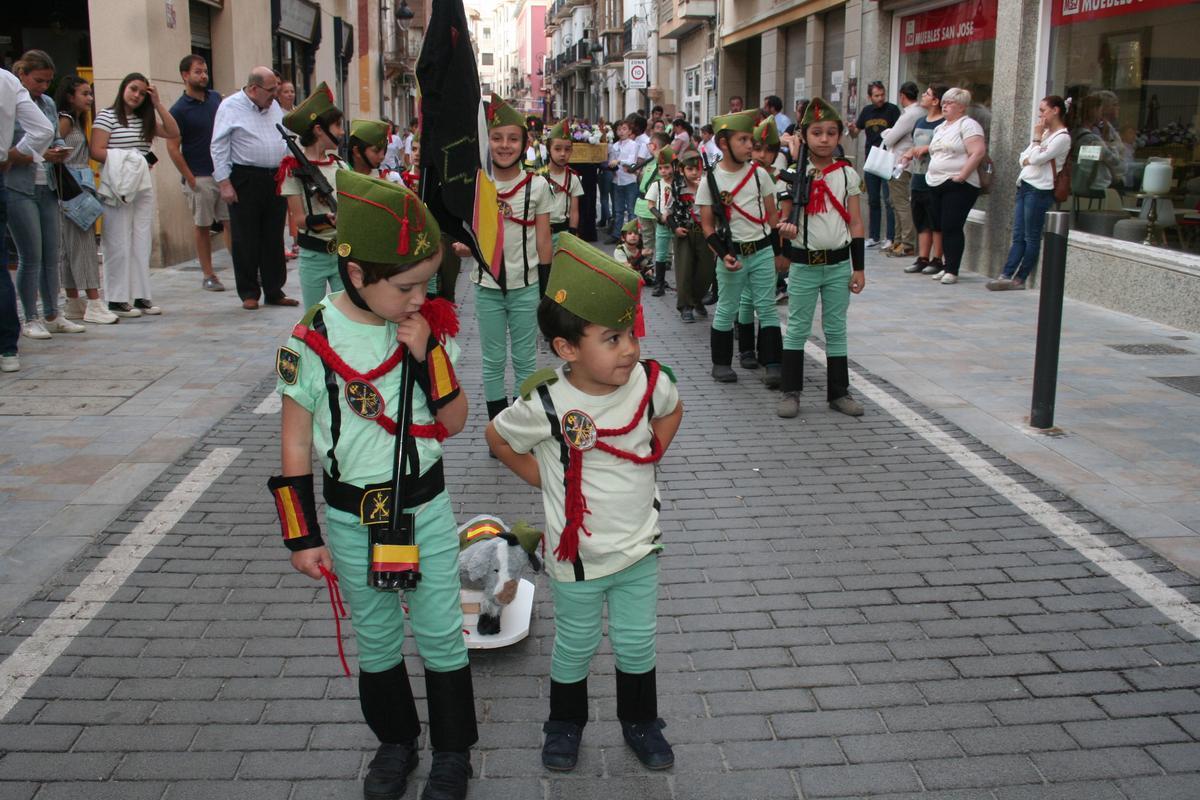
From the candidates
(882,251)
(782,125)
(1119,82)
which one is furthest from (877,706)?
(782,125)

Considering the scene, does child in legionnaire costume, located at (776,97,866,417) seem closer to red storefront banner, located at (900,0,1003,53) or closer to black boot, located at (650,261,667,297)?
black boot, located at (650,261,667,297)

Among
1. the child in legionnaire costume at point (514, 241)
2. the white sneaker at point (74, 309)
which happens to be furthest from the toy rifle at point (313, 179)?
the white sneaker at point (74, 309)

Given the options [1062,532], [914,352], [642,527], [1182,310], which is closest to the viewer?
[642,527]

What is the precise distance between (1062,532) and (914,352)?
4332 mm

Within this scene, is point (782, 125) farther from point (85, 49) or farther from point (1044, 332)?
point (1044, 332)

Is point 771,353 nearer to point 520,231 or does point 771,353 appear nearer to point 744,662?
point 520,231

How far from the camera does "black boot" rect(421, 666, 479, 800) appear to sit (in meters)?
3.24

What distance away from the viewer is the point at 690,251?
11.3 meters

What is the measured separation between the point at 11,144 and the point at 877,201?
38.3ft

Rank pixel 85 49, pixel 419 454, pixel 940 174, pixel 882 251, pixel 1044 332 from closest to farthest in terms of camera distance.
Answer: pixel 419 454 → pixel 1044 332 → pixel 940 174 → pixel 882 251 → pixel 85 49

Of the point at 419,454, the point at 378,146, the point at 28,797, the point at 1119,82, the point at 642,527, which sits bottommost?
the point at 28,797

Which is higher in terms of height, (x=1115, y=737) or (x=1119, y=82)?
(x=1119, y=82)

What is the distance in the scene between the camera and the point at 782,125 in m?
19.3

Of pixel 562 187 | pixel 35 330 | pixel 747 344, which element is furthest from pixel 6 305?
pixel 747 344
